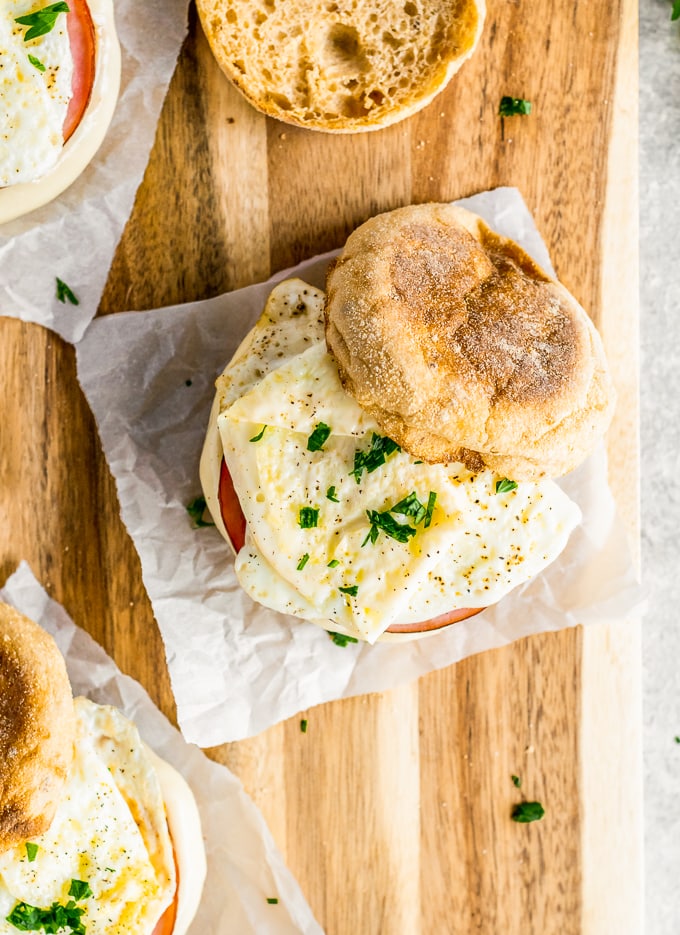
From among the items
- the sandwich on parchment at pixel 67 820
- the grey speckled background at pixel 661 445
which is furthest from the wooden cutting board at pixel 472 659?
the sandwich on parchment at pixel 67 820

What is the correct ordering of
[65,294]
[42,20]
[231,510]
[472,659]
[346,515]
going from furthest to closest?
[472,659], [65,294], [231,510], [346,515], [42,20]

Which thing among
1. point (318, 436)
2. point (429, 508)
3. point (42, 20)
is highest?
point (42, 20)

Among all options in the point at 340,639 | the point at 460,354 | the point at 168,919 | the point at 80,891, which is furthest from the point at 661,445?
the point at 80,891

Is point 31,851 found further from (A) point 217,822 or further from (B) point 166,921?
(A) point 217,822

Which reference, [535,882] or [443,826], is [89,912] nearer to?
[443,826]

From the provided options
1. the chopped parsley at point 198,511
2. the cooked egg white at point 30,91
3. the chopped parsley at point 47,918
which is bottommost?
the chopped parsley at point 47,918

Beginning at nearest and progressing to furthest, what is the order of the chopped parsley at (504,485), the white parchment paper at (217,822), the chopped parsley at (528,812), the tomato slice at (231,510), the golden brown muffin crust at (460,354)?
1. the golden brown muffin crust at (460,354)
2. the chopped parsley at (504,485)
3. the tomato slice at (231,510)
4. the white parchment paper at (217,822)
5. the chopped parsley at (528,812)

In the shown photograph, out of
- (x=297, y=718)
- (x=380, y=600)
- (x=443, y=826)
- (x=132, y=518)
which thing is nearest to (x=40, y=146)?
(x=132, y=518)

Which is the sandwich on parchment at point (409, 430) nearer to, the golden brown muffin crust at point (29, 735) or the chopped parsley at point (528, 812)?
the golden brown muffin crust at point (29, 735)
